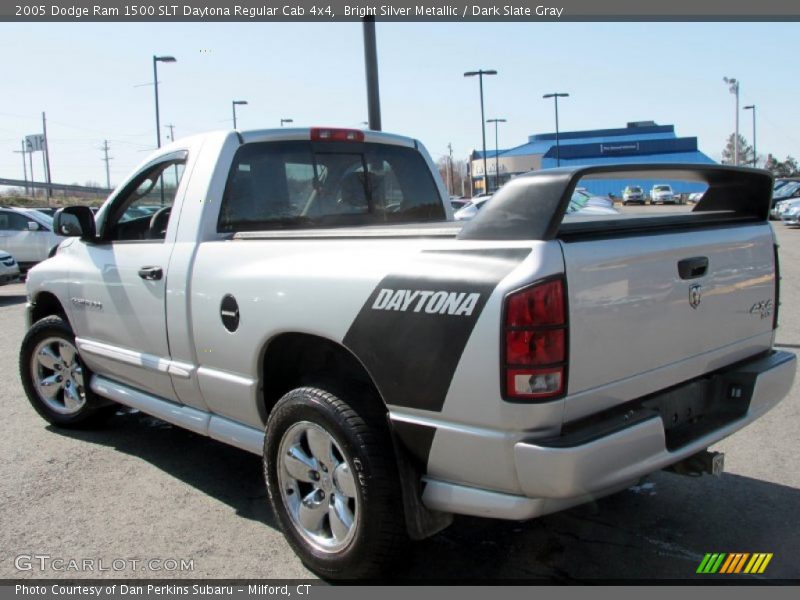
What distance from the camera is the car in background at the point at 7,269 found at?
1430 cm

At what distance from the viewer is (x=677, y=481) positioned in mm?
4191

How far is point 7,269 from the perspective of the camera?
14.4 meters

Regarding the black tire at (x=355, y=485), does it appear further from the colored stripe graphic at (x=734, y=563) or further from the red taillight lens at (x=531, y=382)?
the colored stripe graphic at (x=734, y=563)

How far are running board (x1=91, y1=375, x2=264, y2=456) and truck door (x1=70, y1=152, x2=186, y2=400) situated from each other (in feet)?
0.20

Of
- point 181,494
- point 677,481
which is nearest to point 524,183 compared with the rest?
point 677,481

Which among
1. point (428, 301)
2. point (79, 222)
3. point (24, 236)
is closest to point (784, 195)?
point (24, 236)

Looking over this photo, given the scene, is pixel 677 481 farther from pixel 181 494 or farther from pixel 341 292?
pixel 181 494

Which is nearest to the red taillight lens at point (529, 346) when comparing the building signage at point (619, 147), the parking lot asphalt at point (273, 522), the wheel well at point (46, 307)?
the parking lot asphalt at point (273, 522)

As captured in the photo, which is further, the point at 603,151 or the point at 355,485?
the point at 603,151

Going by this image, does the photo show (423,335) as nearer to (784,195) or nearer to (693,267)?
(693,267)

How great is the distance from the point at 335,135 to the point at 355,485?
94.7 inches

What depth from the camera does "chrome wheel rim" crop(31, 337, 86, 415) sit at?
5.27m

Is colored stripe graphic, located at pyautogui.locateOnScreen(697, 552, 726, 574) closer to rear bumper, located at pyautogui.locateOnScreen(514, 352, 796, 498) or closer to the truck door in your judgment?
rear bumper, located at pyautogui.locateOnScreen(514, 352, 796, 498)

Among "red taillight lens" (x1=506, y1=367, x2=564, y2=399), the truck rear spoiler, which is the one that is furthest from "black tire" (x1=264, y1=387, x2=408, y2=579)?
the truck rear spoiler
